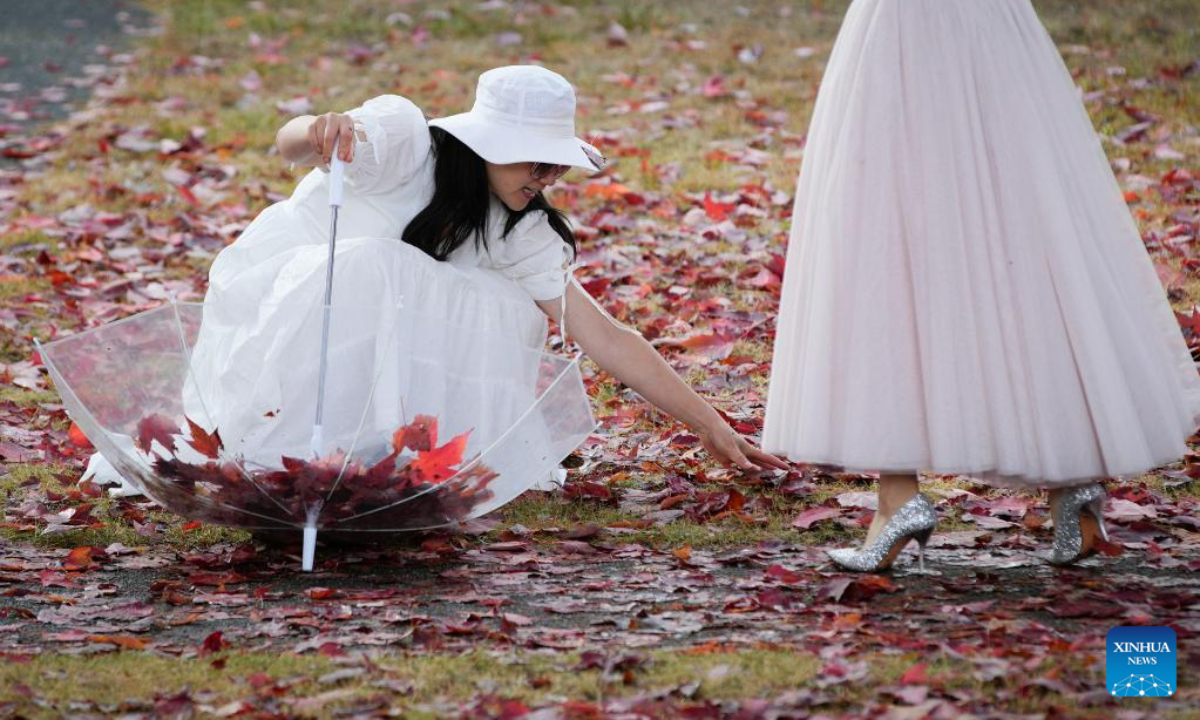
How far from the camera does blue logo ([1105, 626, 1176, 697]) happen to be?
2605 mm

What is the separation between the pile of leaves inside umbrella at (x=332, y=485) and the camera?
11.0 feet

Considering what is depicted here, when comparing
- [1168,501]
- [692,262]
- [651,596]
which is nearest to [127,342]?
[651,596]

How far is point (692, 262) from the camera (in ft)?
21.3

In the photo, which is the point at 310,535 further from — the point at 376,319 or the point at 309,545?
the point at 376,319

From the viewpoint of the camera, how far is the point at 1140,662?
267 cm

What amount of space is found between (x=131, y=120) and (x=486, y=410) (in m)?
6.24

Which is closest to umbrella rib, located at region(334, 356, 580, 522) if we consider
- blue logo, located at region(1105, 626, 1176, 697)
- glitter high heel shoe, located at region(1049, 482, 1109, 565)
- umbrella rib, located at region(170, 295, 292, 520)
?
umbrella rib, located at region(170, 295, 292, 520)

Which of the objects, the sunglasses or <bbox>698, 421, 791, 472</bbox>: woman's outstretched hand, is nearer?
the sunglasses

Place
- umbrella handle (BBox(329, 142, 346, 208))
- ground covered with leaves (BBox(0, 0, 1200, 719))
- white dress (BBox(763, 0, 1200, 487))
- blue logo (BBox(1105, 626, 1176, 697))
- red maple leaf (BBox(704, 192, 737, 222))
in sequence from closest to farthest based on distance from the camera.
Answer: blue logo (BBox(1105, 626, 1176, 697)) < ground covered with leaves (BBox(0, 0, 1200, 719)) < white dress (BBox(763, 0, 1200, 487)) < umbrella handle (BBox(329, 142, 346, 208)) < red maple leaf (BBox(704, 192, 737, 222))

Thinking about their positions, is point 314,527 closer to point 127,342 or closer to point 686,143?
point 127,342

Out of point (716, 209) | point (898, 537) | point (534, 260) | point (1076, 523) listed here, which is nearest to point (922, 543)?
point (898, 537)

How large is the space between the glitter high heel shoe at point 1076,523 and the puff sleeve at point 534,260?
1.32 m

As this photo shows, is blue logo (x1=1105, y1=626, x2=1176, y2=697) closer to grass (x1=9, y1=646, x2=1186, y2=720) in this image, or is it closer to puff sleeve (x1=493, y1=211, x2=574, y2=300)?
grass (x1=9, y1=646, x2=1186, y2=720)

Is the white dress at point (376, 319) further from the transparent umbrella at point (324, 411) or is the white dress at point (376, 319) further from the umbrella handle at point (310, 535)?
the umbrella handle at point (310, 535)
